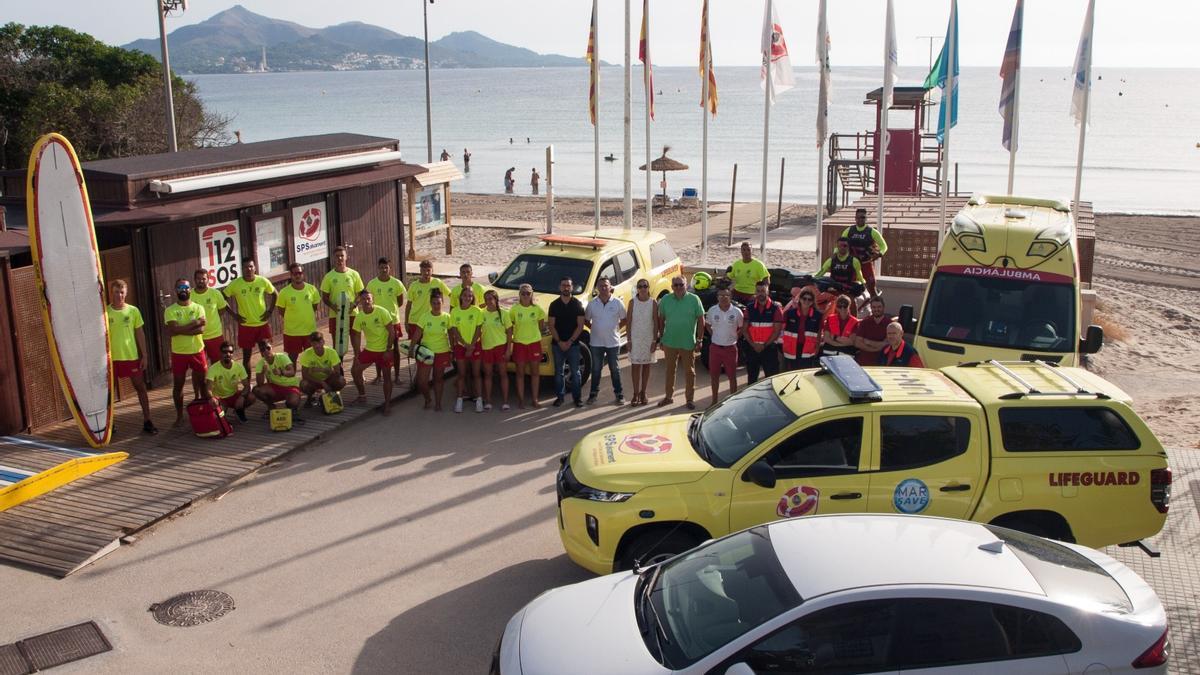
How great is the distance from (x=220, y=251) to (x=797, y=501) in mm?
10152

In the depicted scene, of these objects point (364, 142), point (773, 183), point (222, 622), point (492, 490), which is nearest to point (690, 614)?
point (222, 622)

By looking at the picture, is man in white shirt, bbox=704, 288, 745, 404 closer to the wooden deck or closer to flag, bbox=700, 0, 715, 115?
the wooden deck

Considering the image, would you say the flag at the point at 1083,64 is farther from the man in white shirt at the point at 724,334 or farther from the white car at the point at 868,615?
the white car at the point at 868,615

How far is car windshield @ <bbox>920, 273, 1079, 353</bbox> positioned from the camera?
11.4 metres

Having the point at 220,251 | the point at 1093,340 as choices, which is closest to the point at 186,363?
the point at 220,251

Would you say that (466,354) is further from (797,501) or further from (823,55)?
(823,55)

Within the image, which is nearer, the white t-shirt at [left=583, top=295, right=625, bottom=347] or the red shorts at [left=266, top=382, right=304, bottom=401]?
the red shorts at [left=266, top=382, right=304, bottom=401]

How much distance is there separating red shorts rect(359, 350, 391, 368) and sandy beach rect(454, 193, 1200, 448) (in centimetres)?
934

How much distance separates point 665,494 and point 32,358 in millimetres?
8157

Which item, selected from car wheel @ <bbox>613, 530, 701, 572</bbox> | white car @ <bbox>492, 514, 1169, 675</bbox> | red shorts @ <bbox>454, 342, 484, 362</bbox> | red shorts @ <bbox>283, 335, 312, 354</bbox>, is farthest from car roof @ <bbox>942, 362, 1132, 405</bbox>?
red shorts @ <bbox>283, 335, 312, 354</bbox>

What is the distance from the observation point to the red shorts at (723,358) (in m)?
13.3

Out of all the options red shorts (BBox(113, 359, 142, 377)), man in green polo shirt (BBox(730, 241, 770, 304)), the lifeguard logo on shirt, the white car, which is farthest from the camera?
man in green polo shirt (BBox(730, 241, 770, 304))

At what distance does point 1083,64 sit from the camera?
58.6 ft

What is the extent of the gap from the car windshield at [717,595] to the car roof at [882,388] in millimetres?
1991
